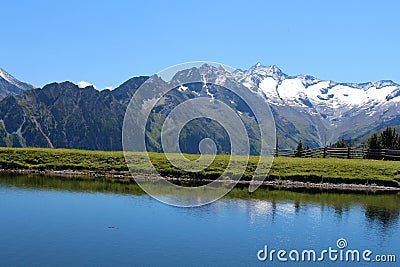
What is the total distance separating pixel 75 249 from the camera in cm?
3061

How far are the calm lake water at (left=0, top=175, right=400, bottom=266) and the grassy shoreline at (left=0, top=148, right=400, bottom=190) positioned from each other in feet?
44.9

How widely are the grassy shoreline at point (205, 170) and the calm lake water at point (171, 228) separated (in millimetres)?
13691

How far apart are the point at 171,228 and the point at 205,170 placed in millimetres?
35484

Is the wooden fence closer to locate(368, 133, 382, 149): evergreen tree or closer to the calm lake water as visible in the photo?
locate(368, 133, 382, 149): evergreen tree

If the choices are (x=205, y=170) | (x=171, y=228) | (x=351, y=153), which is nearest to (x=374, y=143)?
(x=351, y=153)

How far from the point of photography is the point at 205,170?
72.7 meters

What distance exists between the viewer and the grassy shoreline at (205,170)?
70.6m

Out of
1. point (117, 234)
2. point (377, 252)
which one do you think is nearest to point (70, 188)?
point (117, 234)

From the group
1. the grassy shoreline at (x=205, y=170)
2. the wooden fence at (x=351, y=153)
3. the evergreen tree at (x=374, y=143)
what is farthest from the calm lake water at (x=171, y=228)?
the evergreen tree at (x=374, y=143)

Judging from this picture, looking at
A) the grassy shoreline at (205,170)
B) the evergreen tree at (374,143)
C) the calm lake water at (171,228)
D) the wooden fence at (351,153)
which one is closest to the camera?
the calm lake water at (171,228)

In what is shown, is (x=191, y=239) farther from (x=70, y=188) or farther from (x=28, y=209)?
(x=70, y=188)

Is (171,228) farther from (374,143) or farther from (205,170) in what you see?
(374,143)

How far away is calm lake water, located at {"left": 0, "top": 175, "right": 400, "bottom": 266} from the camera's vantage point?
98.2 feet

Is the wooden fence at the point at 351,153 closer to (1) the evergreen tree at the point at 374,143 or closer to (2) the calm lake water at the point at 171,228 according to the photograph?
(1) the evergreen tree at the point at 374,143
